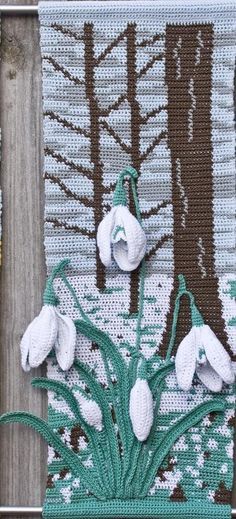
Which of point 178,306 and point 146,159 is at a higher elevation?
point 146,159

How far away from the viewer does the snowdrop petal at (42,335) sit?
0.90 meters

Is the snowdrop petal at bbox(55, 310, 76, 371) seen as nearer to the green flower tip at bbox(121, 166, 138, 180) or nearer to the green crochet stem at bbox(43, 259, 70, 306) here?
the green crochet stem at bbox(43, 259, 70, 306)

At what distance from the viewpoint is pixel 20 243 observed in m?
0.97

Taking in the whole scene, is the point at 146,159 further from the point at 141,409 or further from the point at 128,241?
the point at 141,409

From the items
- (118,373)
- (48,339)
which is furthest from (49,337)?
(118,373)

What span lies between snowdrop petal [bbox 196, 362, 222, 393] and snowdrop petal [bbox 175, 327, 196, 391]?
21mm

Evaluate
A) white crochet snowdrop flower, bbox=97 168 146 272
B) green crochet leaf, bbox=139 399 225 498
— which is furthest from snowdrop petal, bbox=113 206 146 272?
green crochet leaf, bbox=139 399 225 498

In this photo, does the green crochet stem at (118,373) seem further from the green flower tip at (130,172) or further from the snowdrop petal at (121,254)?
the green flower tip at (130,172)

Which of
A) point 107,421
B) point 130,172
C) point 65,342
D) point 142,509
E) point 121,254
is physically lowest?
point 142,509

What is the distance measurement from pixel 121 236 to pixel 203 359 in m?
0.19

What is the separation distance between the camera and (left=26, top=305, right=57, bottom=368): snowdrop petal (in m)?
0.90

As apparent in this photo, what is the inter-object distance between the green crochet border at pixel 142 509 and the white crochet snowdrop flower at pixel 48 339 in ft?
0.59

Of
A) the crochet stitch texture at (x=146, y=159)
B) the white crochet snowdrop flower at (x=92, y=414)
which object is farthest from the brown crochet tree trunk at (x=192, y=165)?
the white crochet snowdrop flower at (x=92, y=414)

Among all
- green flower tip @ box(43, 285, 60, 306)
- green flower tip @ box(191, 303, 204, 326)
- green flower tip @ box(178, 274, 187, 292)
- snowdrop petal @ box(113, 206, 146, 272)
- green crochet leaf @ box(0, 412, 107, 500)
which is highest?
snowdrop petal @ box(113, 206, 146, 272)
